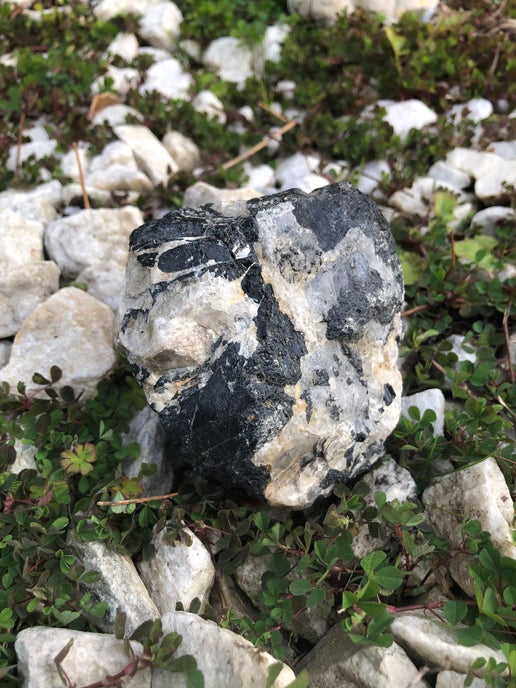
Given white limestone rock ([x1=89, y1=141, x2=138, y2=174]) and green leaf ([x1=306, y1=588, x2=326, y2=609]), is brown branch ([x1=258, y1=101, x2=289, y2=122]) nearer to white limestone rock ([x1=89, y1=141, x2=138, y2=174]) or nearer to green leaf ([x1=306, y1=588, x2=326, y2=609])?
white limestone rock ([x1=89, y1=141, x2=138, y2=174])

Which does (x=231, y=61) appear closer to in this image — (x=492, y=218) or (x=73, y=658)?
(x=492, y=218)

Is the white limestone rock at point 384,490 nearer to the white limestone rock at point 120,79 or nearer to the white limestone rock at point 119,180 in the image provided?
the white limestone rock at point 119,180

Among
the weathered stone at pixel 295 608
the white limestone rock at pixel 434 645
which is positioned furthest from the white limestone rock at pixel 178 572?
the white limestone rock at pixel 434 645

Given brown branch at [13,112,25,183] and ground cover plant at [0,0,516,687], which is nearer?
ground cover plant at [0,0,516,687]

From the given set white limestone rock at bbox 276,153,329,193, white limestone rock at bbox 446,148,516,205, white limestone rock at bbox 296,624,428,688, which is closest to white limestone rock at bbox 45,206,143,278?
white limestone rock at bbox 276,153,329,193

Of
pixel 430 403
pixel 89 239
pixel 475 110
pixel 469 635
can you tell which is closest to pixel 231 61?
pixel 475 110

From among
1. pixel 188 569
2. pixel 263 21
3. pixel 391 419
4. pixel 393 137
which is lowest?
pixel 188 569

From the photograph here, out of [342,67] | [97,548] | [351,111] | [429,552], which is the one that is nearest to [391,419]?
[429,552]

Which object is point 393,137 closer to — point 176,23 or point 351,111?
point 351,111
